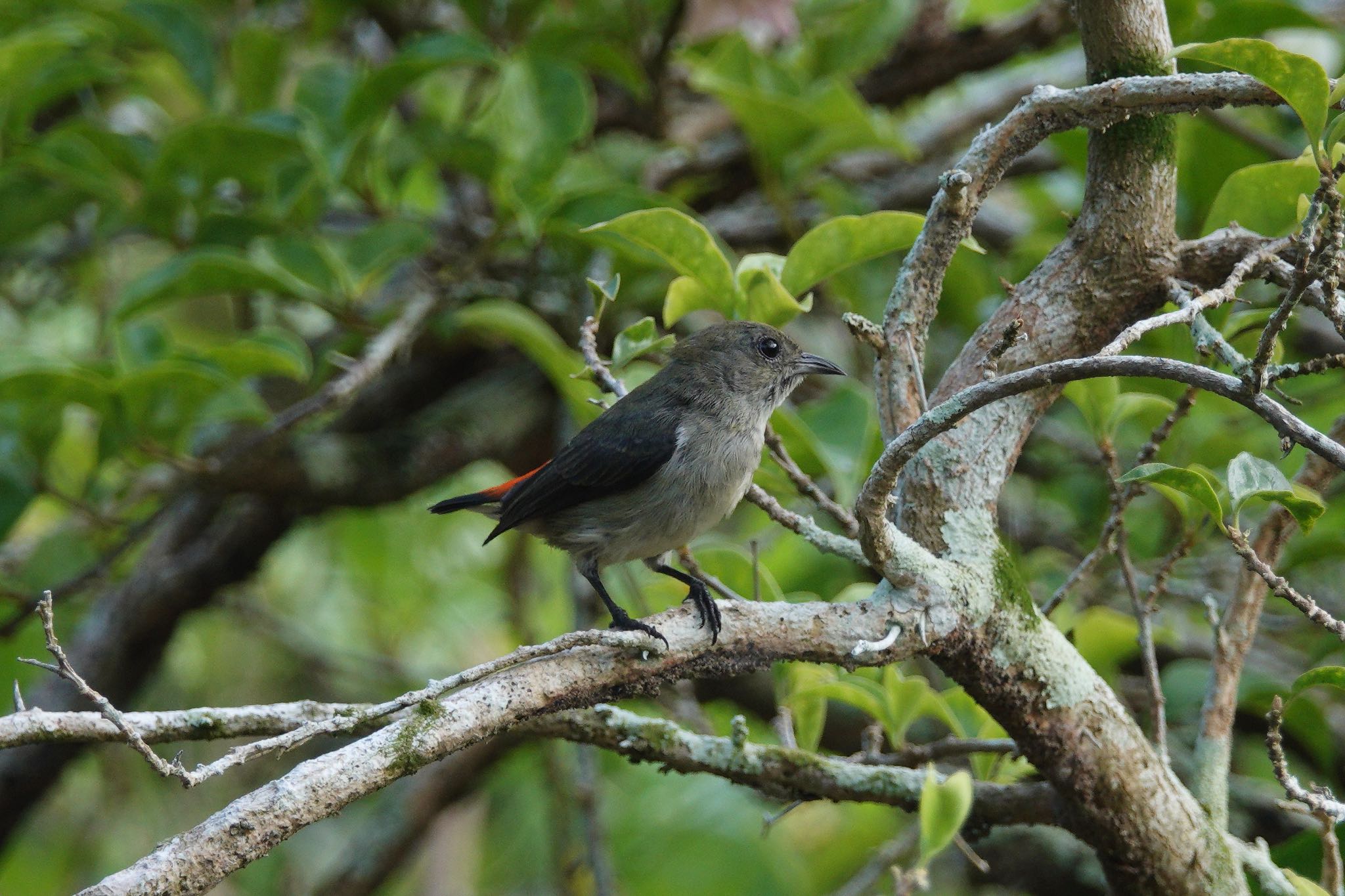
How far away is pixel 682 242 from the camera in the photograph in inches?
104

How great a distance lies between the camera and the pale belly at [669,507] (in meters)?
3.07

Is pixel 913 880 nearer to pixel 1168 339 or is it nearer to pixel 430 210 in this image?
pixel 1168 339

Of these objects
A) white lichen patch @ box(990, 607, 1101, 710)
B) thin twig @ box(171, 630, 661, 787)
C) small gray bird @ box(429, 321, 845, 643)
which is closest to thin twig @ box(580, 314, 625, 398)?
small gray bird @ box(429, 321, 845, 643)

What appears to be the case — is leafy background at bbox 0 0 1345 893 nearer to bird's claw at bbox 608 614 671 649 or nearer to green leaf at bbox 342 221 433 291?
green leaf at bbox 342 221 433 291

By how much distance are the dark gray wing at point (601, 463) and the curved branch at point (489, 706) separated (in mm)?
987

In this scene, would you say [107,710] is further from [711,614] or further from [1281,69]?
[1281,69]

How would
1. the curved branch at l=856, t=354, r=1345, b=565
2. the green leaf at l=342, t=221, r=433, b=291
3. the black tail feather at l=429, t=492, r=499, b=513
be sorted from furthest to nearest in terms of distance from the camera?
the green leaf at l=342, t=221, r=433, b=291, the black tail feather at l=429, t=492, r=499, b=513, the curved branch at l=856, t=354, r=1345, b=565

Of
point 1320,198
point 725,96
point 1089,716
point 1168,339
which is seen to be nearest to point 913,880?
point 1089,716

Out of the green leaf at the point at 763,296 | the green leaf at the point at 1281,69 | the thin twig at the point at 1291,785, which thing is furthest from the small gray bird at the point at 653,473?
the green leaf at the point at 1281,69

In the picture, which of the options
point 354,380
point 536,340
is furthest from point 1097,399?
point 354,380

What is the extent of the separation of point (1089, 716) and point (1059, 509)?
2.48 metres

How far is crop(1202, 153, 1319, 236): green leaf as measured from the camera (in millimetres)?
2523

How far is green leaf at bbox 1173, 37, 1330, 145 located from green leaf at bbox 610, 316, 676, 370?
111 cm

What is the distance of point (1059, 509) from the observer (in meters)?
4.69
